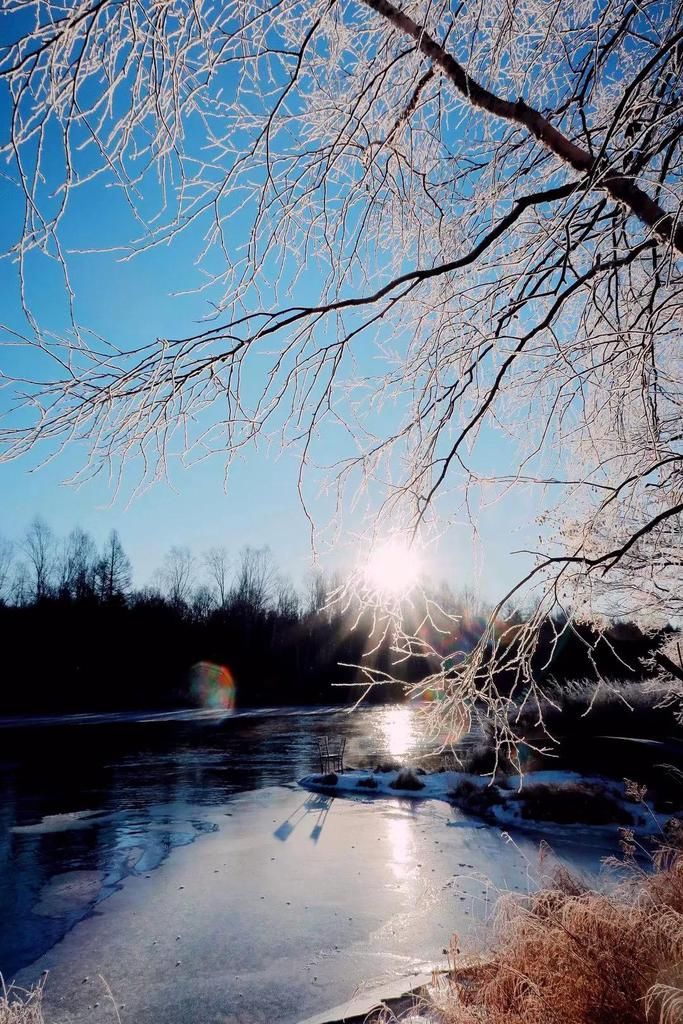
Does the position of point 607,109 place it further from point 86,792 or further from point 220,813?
point 86,792

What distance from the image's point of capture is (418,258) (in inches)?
129

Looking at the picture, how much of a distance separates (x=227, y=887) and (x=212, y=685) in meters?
48.2

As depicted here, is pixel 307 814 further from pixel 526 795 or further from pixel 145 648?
pixel 145 648

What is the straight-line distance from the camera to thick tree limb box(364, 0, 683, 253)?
2598 mm

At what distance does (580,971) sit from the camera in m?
3.43

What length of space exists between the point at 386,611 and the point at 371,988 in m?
4.21

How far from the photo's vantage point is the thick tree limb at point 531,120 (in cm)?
260

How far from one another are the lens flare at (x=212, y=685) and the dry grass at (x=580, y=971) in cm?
4497

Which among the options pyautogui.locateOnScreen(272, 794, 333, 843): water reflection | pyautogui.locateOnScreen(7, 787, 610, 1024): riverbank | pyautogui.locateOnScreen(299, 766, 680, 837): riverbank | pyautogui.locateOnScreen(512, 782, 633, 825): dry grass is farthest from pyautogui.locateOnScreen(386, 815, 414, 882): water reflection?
pyautogui.locateOnScreen(512, 782, 633, 825): dry grass

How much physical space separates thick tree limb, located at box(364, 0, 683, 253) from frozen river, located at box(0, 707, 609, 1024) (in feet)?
7.63

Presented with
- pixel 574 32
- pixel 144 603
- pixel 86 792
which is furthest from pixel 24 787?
pixel 144 603

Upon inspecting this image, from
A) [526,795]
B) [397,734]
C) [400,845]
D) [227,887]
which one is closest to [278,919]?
[227,887]

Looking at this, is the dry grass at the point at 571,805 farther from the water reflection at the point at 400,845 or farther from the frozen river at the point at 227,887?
the water reflection at the point at 400,845

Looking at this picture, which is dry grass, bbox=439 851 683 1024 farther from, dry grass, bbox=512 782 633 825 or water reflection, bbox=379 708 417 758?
water reflection, bbox=379 708 417 758
